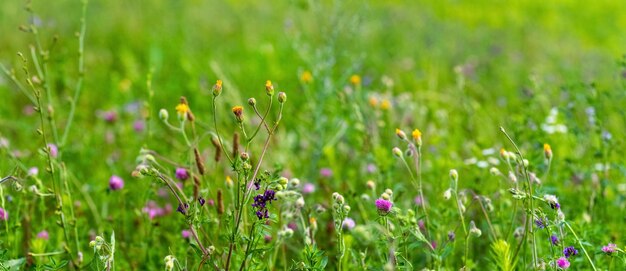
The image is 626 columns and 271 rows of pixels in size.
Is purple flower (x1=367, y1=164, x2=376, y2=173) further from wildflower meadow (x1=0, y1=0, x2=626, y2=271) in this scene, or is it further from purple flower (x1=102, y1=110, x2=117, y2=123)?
purple flower (x1=102, y1=110, x2=117, y2=123)

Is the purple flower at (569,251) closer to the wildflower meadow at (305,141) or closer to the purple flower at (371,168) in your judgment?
the wildflower meadow at (305,141)

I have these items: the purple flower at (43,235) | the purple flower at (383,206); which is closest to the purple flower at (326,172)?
the purple flower at (43,235)

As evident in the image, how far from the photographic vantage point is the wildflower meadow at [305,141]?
1.69m

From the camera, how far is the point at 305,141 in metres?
3.26

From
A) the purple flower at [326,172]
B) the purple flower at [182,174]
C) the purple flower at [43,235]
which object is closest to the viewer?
the purple flower at [182,174]

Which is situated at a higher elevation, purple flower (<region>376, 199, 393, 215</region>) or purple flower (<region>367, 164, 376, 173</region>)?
purple flower (<region>367, 164, 376, 173</region>)

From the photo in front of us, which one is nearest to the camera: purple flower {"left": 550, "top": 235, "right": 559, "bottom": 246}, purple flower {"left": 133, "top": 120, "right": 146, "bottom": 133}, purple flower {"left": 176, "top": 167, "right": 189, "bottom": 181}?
purple flower {"left": 550, "top": 235, "right": 559, "bottom": 246}

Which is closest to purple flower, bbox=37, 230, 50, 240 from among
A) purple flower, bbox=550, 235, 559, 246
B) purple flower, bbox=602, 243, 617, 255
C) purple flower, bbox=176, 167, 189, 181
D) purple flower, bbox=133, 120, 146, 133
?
purple flower, bbox=176, 167, 189, 181

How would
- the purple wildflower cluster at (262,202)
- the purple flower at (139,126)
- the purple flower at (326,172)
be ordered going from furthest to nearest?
the purple flower at (139,126), the purple flower at (326,172), the purple wildflower cluster at (262,202)

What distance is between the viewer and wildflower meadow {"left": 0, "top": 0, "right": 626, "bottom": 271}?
1.69 meters

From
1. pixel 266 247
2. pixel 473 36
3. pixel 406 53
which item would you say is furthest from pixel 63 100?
pixel 473 36

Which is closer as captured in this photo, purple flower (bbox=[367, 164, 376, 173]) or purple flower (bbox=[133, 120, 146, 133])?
purple flower (bbox=[367, 164, 376, 173])

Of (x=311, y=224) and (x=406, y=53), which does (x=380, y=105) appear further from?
(x=406, y=53)

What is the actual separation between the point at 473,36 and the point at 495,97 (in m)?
1.61
